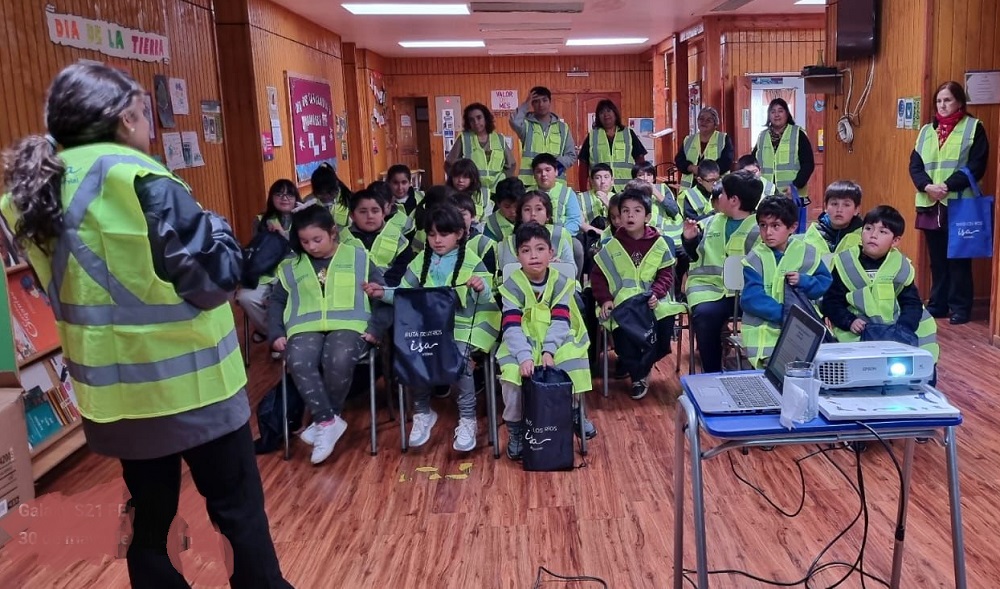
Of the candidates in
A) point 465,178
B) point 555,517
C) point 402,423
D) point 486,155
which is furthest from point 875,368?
point 486,155

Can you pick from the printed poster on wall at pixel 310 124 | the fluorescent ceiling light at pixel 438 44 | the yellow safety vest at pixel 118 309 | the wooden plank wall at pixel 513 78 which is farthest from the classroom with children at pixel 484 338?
the wooden plank wall at pixel 513 78

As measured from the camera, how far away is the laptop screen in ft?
6.51

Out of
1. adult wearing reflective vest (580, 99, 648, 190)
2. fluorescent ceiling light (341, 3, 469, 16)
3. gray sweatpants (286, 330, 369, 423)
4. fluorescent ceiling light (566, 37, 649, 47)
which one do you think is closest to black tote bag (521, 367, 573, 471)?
gray sweatpants (286, 330, 369, 423)

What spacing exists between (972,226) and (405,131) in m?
10.8

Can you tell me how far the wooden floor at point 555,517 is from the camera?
2.56 meters

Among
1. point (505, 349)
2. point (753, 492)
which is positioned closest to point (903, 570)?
point (753, 492)

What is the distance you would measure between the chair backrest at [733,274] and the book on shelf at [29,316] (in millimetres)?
3026

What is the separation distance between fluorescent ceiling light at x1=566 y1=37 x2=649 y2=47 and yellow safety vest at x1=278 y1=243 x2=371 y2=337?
29.6ft

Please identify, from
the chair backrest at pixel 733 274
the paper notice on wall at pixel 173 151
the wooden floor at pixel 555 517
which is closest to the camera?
the wooden floor at pixel 555 517

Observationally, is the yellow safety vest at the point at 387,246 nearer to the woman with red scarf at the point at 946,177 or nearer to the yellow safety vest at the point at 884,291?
the yellow safety vest at the point at 884,291

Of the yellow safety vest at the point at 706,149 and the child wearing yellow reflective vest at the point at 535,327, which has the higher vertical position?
the yellow safety vest at the point at 706,149

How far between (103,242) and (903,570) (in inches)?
97.4

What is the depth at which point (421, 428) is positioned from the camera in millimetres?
3660

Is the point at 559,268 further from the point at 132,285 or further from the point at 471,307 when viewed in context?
the point at 132,285
